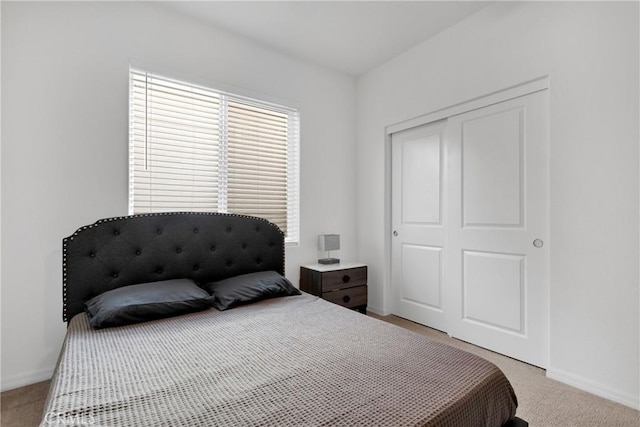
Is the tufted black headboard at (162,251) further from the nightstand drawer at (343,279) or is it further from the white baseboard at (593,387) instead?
the white baseboard at (593,387)

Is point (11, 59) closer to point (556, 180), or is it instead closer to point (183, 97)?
point (183, 97)

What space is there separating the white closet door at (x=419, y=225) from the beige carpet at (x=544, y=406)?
0.95 metres

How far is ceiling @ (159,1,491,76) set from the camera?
7.98ft

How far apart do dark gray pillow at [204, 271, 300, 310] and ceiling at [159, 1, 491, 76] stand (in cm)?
213

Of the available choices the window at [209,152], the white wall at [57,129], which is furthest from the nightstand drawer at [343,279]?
the white wall at [57,129]

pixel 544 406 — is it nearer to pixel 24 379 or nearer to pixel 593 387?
pixel 593 387

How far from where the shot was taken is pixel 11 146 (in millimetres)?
1920

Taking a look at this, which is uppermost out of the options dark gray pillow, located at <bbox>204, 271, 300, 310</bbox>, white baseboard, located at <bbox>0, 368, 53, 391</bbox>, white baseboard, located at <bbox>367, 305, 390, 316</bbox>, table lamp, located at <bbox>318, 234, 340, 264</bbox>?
table lamp, located at <bbox>318, 234, 340, 264</bbox>

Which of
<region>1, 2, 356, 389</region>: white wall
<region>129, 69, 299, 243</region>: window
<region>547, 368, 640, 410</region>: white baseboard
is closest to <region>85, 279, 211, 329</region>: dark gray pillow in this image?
<region>1, 2, 356, 389</region>: white wall

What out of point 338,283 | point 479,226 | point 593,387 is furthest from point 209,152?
point 593,387

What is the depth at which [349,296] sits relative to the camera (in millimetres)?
3139

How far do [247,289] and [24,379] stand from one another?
4.91 ft

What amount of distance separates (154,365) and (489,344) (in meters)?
2.47

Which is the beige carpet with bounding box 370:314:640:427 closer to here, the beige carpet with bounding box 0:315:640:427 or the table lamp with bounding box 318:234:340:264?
the beige carpet with bounding box 0:315:640:427
